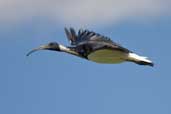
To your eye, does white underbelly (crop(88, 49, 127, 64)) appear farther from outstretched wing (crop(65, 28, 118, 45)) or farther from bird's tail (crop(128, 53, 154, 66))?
outstretched wing (crop(65, 28, 118, 45))

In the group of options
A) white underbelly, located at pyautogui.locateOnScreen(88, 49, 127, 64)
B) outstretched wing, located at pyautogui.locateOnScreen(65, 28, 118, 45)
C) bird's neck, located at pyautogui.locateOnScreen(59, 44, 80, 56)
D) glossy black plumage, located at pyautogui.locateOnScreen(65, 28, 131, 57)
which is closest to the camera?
white underbelly, located at pyautogui.locateOnScreen(88, 49, 127, 64)

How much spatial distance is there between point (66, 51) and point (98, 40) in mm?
1515

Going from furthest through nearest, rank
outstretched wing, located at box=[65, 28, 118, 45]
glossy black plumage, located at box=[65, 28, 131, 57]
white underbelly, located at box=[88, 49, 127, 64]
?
outstretched wing, located at box=[65, 28, 118, 45] < glossy black plumage, located at box=[65, 28, 131, 57] < white underbelly, located at box=[88, 49, 127, 64]

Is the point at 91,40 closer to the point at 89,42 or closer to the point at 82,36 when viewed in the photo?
the point at 89,42

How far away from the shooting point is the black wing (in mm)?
27978

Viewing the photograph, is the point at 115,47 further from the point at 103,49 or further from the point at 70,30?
the point at 70,30

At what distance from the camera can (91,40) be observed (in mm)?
31969

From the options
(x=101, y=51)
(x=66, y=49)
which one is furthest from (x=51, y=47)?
(x=101, y=51)

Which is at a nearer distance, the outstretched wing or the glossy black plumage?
the glossy black plumage

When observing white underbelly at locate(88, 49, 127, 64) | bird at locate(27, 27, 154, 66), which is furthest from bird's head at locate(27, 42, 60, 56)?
white underbelly at locate(88, 49, 127, 64)

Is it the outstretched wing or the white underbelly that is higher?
the outstretched wing

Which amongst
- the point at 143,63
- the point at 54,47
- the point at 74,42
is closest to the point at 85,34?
the point at 74,42

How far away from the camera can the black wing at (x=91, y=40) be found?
28.0 meters

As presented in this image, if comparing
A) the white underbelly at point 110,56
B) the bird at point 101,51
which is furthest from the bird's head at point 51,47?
the white underbelly at point 110,56
